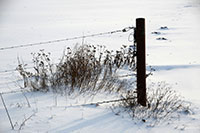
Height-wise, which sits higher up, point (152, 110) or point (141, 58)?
point (141, 58)

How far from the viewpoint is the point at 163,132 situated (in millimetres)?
3127

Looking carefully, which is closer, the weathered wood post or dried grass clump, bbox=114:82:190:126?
dried grass clump, bbox=114:82:190:126

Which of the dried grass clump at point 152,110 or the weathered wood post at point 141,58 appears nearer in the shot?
the dried grass clump at point 152,110

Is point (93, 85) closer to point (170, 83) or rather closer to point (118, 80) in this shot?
point (118, 80)

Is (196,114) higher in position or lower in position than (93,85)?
lower

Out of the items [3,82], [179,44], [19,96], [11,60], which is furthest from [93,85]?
[179,44]

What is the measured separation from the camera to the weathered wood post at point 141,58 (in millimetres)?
3562

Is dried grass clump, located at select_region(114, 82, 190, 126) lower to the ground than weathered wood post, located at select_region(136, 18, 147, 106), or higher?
lower

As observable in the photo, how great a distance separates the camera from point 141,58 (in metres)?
3.62

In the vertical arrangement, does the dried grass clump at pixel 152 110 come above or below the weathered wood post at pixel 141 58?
below

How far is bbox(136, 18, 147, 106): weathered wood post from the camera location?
356 cm

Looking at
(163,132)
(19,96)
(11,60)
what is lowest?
(163,132)

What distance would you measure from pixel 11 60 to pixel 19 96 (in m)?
4.56

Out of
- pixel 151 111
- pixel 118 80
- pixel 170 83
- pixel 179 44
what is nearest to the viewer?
pixel 151 111
